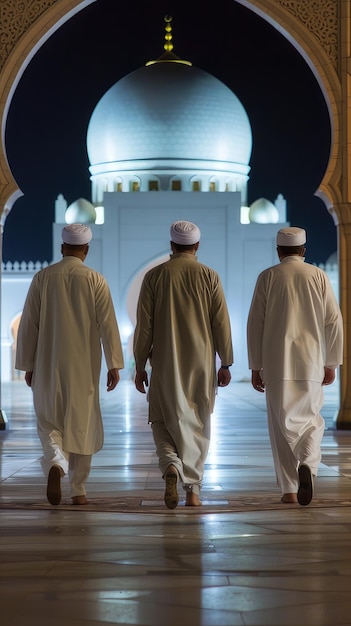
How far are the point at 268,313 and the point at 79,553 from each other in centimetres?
168

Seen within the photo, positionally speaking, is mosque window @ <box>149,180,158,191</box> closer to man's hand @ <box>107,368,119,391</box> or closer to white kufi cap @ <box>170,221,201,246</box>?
white kufi cap @ <box>170,221,201,246</box>

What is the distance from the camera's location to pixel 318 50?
8.09m

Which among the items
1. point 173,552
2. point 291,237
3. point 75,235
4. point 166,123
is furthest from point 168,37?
point 173,552

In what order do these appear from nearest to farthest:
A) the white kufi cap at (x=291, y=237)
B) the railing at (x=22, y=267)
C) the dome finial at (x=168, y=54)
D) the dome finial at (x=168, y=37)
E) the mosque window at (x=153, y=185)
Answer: the white kufi cap at (x=291, y=237) < the dome finial at (x=168, y=37) < the dome finial at (x=168, y=54) < the mosque window at (x=153, y=185) < the railing at (x=22, y=267)

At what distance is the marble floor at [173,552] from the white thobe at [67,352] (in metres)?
0.26

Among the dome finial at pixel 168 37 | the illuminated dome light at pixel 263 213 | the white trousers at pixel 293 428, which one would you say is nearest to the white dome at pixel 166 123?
the dome finial at pixel 168 37

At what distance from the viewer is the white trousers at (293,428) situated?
4.50m

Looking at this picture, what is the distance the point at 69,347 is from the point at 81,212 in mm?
21166

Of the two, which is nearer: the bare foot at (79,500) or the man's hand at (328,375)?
the bare foot at (79,500)

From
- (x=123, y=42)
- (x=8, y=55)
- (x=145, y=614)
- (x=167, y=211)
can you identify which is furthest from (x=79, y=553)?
(x=167, y=211)

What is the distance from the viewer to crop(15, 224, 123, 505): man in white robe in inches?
174

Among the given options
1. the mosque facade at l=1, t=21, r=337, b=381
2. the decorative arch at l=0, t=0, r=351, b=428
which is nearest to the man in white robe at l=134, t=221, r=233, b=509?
the decorative arch at l=0, t=0, r=351, b=428

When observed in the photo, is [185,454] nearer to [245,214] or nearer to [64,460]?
[64,460]

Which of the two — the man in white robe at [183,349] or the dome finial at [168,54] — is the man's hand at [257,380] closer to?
the man in white robe at [183,349]
